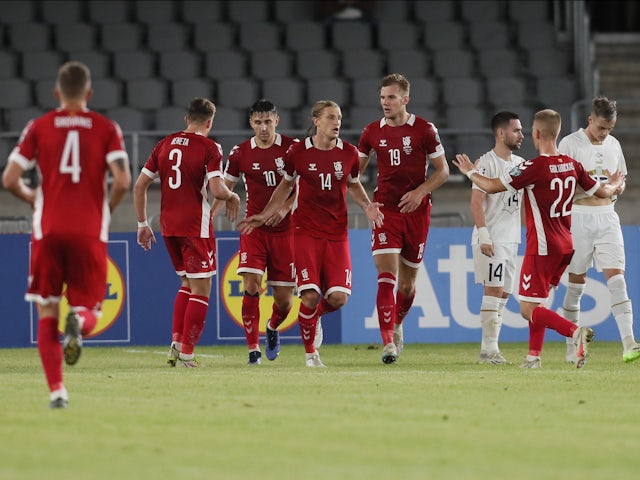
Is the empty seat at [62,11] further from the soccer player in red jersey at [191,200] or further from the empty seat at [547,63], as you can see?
the soccer player in red jersey at [191,200]

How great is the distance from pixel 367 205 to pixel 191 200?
141cm

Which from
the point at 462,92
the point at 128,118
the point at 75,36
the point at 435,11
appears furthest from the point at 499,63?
the point at 75,36

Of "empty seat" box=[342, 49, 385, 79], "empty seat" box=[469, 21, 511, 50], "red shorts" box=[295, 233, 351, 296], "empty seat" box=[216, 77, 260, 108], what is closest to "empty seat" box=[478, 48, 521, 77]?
"empty seat" box=[469, 21, 511, 50]

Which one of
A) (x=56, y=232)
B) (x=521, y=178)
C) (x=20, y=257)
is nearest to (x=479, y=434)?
(x=56, y=232)

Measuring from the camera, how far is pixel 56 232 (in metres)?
7.35

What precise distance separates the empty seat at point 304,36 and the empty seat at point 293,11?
2.16 feet

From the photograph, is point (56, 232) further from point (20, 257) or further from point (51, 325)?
point (20, 257)

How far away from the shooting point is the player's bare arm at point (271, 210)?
11227 millimetres

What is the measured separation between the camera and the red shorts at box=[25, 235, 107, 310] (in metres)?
7.41

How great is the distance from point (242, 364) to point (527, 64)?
1022 cm

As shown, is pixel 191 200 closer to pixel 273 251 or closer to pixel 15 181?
pixel 273 251

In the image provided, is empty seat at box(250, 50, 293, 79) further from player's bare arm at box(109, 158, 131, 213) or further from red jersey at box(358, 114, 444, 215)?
player's bare arm at box(109, 158, 131, 213)

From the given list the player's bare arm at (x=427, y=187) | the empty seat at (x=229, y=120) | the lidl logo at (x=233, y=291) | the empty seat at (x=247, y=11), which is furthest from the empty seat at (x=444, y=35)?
the player's bare arm at (x=427, y=187)

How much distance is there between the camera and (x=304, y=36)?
20.6 metres
